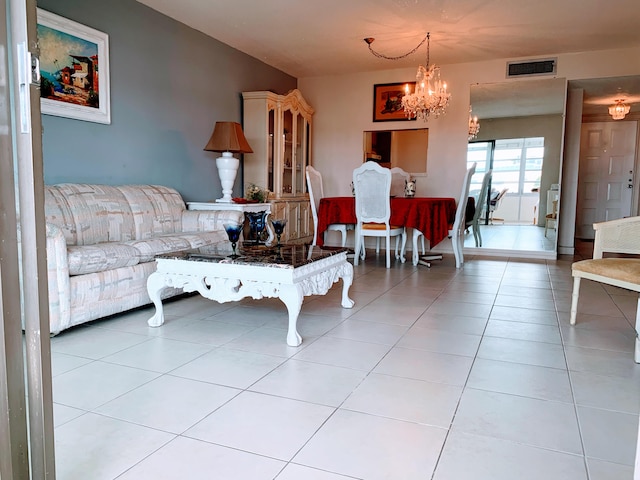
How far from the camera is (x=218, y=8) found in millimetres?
4012

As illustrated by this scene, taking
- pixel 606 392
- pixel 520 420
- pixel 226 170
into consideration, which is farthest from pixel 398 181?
pixel 520 420

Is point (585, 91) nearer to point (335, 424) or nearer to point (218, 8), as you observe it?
point (218, 8)

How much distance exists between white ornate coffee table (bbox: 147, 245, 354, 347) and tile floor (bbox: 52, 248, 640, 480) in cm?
24

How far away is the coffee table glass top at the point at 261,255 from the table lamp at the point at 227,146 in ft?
5.42

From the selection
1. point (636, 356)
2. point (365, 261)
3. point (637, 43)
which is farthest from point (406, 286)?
point (637, 43)

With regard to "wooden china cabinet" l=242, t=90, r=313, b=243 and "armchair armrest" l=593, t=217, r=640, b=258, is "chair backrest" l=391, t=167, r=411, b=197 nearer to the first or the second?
"wooden china cabinet" l=242, t=90, r=313, b=243

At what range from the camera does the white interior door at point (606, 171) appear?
7277 millimetres

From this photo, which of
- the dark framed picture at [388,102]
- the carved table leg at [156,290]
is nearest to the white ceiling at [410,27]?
the dark framed picture at [388,102]

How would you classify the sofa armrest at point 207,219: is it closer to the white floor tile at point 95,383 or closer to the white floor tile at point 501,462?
the white floor tile at point 95,383

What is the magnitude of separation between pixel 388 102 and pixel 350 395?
5159mm

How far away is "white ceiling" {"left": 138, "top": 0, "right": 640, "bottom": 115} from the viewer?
3910mm

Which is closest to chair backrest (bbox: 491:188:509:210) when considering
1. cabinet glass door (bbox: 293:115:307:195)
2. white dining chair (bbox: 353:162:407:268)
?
white dining chair (bbox: 353:162:407:268)

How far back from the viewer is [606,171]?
24.4 feet

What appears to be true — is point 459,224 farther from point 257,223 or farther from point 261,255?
point 261,255
